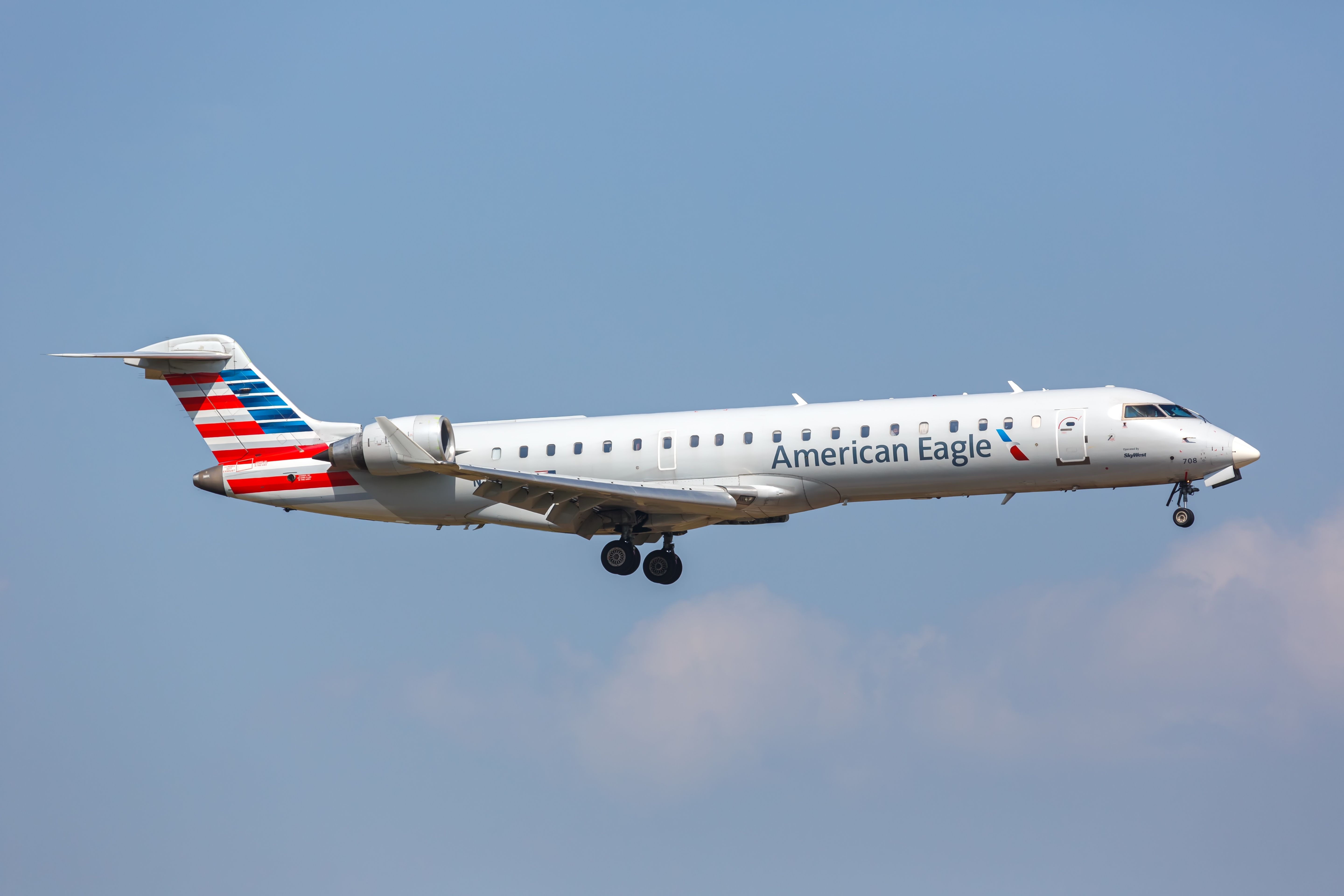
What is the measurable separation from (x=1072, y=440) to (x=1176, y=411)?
2.35 m

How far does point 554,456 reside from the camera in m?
33.8

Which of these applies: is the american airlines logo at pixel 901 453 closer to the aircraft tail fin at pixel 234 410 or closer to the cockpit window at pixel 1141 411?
the cockpit window at pixel 1141 411

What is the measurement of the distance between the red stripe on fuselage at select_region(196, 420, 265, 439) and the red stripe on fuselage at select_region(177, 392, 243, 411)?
1.12 feet

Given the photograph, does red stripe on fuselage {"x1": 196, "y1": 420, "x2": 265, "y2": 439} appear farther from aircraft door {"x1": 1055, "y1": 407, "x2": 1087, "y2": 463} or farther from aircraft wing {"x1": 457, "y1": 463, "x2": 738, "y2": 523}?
aircraft door {"x1": 1055, "y1": 407, "x2": 1087, "y2": 463}

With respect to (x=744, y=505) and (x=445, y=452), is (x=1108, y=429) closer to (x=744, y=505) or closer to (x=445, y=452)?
(x=744, y=505)

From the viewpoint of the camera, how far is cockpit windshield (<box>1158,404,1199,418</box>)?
31141 millimetres

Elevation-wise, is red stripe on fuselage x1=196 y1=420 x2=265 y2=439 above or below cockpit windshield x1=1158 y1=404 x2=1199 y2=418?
above

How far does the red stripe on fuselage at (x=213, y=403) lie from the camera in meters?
35.3

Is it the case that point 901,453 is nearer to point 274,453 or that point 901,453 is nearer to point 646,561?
point 646,561

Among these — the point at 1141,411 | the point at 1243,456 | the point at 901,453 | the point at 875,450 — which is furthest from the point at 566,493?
the point at 1243,456

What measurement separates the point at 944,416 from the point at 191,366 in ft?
57.1

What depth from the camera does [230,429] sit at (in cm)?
3531

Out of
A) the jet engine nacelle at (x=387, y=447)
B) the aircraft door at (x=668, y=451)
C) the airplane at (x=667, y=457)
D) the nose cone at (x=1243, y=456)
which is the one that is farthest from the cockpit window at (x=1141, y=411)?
the jet engine nacelle at (x=387, y=447)

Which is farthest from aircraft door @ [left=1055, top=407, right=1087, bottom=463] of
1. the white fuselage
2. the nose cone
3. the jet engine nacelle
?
the jet engine nacelle
